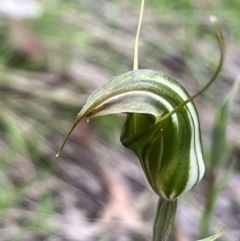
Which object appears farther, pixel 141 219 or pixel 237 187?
pixel 237 187

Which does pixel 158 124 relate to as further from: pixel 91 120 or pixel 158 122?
pixel 91 120

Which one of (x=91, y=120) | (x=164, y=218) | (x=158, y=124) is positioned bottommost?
(x=91, y=120)

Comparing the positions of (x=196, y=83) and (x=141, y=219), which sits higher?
(x=196, y=83)

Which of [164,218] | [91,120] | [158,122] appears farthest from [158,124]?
[91,120]

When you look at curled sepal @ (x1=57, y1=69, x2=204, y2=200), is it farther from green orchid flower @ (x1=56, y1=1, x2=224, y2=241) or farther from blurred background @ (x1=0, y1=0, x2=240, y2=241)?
blurred background @ (x1=0, y1=0, x2=240, y2=241)

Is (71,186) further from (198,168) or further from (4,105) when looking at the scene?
(198,168)

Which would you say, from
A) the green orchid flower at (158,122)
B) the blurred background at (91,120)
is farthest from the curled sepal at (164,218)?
the blurred background at (91,120)

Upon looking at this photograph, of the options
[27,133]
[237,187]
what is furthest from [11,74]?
[237,187]
